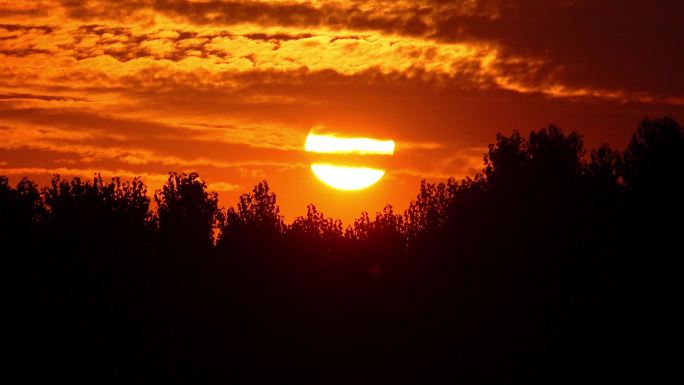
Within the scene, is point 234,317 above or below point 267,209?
below

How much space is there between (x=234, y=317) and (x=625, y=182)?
85.2 feet

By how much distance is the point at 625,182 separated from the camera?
219 feet

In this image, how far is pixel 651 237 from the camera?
6088cm

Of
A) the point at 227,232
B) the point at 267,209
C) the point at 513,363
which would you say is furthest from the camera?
the point at 267,209

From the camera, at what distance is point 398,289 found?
66375 millimetres

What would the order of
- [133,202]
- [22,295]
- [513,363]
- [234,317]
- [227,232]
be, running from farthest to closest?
[227,232] → [133,202] → [234,317] → [22,295] → [513,363]

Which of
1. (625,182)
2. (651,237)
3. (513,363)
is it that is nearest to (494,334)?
(513,363)

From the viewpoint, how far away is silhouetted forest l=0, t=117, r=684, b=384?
5691cm

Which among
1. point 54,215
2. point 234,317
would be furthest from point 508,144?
point 54,215

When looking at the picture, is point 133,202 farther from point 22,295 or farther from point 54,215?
point 22,295

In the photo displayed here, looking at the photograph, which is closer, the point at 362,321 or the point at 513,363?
the point at 513,363

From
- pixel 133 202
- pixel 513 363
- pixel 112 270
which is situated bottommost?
pixel 513 363

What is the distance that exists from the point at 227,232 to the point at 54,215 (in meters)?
15.2

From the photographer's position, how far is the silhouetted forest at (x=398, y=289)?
56.9m
